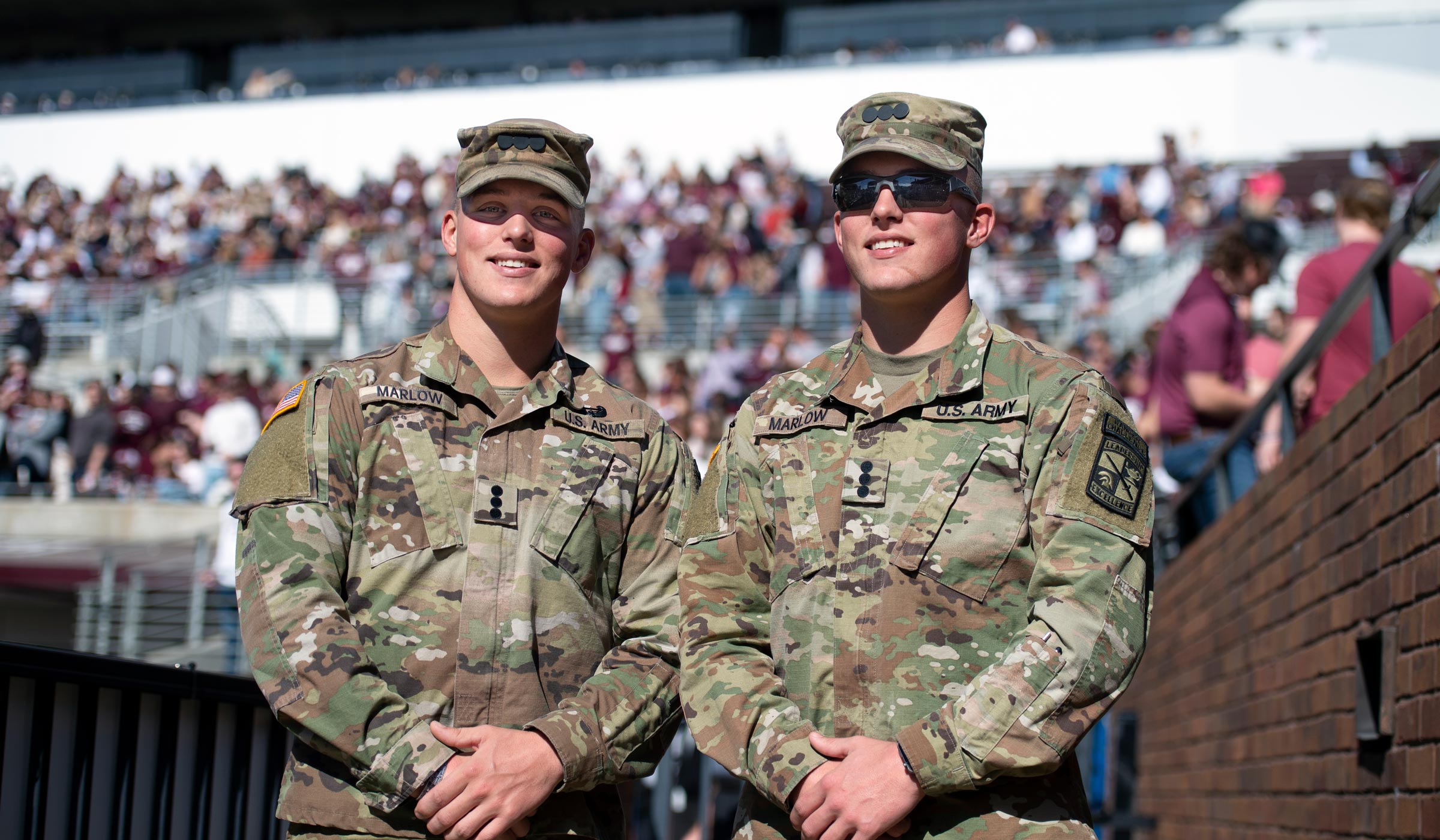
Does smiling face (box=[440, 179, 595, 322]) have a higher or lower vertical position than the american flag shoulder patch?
higher

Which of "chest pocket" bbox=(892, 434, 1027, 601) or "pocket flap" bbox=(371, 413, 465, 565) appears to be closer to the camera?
"chest pocket" bbox=(892, 434, 1027, 601)

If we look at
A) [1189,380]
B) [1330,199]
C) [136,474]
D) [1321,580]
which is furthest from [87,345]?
[1321,580]

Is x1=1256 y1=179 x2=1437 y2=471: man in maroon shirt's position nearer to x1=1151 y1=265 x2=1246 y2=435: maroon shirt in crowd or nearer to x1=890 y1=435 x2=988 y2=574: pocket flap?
x1=1151 y1=265 x2=1246 y2=435: maroon shirt in crowd

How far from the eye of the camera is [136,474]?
17.3m

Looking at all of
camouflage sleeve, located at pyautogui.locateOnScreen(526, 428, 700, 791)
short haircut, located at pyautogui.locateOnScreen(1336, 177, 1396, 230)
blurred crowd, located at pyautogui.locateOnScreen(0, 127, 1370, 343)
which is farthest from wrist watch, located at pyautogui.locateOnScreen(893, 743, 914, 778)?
blurred crowd, located at pyautogui.locateOnScreen(0, 127, 1370, 343)

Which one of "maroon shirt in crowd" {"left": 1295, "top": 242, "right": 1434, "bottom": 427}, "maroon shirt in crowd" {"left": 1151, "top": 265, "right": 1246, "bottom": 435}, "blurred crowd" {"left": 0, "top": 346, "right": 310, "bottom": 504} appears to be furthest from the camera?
"blurred crowd" {"left": 0, "top": 346, "right": 310, "bottom": 504}

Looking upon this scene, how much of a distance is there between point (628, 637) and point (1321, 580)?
7.61 feet

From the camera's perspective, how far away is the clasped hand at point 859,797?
111 inches

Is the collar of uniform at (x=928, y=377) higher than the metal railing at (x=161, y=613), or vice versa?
A: the collar of uniform at (x=928, y=377)

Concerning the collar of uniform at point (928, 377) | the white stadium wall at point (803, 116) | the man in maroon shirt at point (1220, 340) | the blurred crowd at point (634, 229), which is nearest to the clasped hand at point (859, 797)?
the collar of uniform at point (928, 377)

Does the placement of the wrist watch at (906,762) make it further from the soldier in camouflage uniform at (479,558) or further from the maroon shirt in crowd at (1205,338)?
the maroon shirt in crowd at (1205,338)

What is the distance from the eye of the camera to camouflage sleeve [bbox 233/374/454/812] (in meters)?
3.13

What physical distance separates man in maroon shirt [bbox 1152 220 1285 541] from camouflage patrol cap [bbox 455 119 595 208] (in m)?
3.82

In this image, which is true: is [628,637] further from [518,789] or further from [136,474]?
[136,474]
